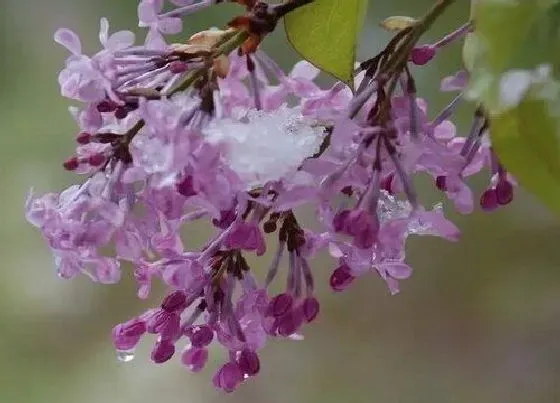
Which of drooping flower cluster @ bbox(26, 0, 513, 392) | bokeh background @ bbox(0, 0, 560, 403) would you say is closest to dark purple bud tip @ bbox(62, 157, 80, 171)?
drooping flower cluster @ bbox(26, 0, 513, 392)

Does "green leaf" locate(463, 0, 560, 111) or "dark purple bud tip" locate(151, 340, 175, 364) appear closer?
"green leaf" locate(463, 0, 560, 111)

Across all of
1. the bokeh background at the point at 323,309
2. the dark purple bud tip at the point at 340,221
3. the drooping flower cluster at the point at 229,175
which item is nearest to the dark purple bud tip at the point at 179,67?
the drooping flower cluster at the point at 229,175

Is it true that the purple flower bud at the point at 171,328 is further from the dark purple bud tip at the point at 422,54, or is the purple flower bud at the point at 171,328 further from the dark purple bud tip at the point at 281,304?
the dark purple bud tip at the point at 422,54

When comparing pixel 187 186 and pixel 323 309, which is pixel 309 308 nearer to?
pixel 187 186

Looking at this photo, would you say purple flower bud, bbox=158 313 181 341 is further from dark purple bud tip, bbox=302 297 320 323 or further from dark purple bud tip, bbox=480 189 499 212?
dark purple bud tip, bbox=480 189 499 212

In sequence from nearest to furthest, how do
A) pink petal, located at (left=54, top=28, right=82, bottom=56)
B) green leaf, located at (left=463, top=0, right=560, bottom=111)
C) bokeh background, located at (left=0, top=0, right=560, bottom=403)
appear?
1. green leaf, located at (left=463, top=0, right=560, bottom=111)
2. pink petal, located at (left=54, top=28, right=82, bottom=56)
3. bokeh background, located at (left=0, top=0, right=560, bottom=403)

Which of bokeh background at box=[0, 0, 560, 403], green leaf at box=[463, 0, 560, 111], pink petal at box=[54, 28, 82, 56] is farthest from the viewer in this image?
bokeh background at box=[0, 0, 560, 403]

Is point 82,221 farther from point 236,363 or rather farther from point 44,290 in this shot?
point 44,290

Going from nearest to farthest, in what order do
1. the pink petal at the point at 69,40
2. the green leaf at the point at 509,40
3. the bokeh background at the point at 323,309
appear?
the green leaf at the point at 509,40 → the pink petal at the point at 69,40 → the bokeh background at the point at 323,309

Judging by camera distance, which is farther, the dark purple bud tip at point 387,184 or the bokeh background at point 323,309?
the bokeh background at point 323,309

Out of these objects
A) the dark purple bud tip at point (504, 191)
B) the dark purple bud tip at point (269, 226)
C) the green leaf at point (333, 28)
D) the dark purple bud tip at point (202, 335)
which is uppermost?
the green leaf at point (333, 28)
